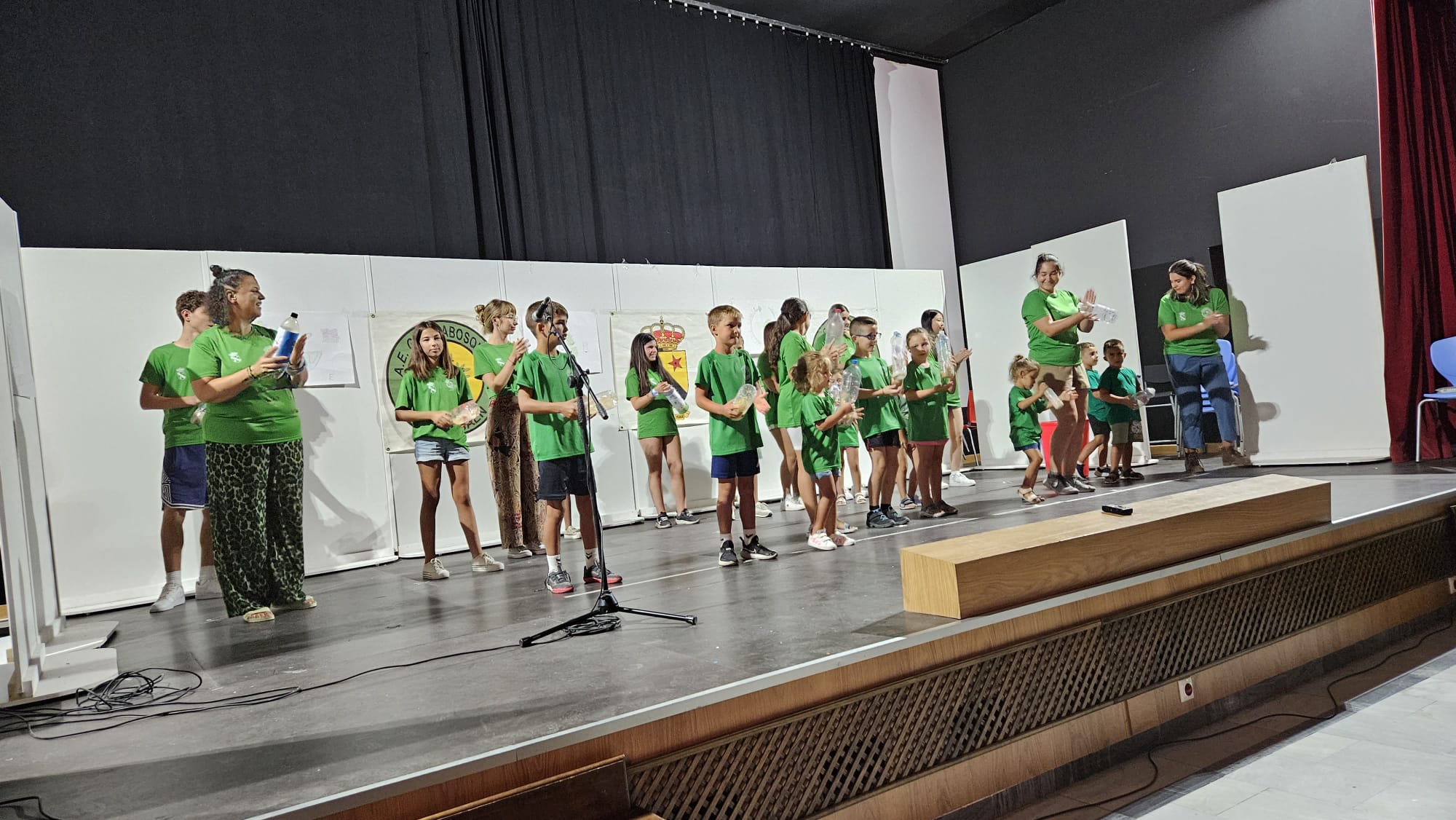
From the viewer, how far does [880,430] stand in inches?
199

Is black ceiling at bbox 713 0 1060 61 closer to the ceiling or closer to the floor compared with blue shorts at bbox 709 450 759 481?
closer to the ceiling

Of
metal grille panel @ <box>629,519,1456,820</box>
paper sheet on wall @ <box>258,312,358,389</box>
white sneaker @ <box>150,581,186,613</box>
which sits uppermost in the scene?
paper sheet on wall @ <box>258,312,358,389</box>

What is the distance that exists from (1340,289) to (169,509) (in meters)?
7.45

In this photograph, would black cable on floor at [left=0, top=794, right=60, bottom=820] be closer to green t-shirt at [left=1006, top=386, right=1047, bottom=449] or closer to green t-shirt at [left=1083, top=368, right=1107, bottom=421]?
green t-shirt at [left=1006, top=386, right=1047, bottom=449]

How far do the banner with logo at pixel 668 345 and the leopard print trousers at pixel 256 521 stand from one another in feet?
10.6

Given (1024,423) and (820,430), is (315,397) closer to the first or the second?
(820,430)

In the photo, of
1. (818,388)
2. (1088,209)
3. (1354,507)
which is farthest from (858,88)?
(1354,507)

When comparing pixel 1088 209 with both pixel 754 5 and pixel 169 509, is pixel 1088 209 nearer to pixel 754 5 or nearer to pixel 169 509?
pixel 754 5

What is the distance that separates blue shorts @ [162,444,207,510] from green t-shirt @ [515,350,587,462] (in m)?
2.24

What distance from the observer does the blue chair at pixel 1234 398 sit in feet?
21.1

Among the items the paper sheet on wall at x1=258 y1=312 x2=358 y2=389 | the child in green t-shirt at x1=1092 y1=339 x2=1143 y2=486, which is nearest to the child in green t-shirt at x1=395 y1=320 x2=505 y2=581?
the paper sheet on wall at x1=258 y1=312 x2=358 y2=389

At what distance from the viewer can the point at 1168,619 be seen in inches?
112

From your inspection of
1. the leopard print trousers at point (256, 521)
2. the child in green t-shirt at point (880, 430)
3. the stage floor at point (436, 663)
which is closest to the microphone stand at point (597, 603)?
the stage floor at point (436, 663)

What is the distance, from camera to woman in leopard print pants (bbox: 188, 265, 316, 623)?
12.3 ft
